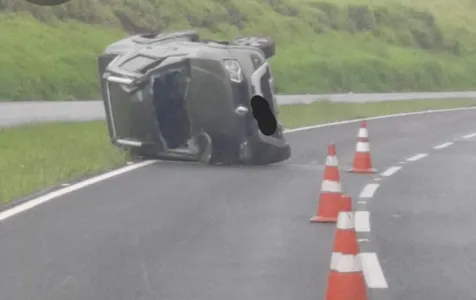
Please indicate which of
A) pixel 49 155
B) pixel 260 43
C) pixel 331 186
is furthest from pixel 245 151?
pixel 331 186

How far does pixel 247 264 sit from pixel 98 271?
1218 mm

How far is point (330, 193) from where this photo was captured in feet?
A: 40.0

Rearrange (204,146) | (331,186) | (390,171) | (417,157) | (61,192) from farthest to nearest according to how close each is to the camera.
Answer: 1. (417,157)
2. (390,171)
3. (204,146)
4. (61,192)
5. (331,186)

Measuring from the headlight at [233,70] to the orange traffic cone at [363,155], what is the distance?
1.90 m

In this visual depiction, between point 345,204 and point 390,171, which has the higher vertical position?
point 345,204

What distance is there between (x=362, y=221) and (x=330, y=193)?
61 centimetres

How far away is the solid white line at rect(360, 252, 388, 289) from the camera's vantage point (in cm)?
901

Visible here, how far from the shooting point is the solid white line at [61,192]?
1228 centimetres

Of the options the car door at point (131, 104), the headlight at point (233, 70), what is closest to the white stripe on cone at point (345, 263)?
the headlight at point (233, 70)

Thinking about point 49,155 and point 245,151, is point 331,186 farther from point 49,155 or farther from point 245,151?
point 49,155

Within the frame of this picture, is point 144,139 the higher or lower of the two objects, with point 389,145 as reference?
higher

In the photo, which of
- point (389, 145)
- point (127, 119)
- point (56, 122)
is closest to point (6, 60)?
point (56, 122)

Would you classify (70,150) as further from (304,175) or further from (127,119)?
(304,175)

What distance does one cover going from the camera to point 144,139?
1803cm
